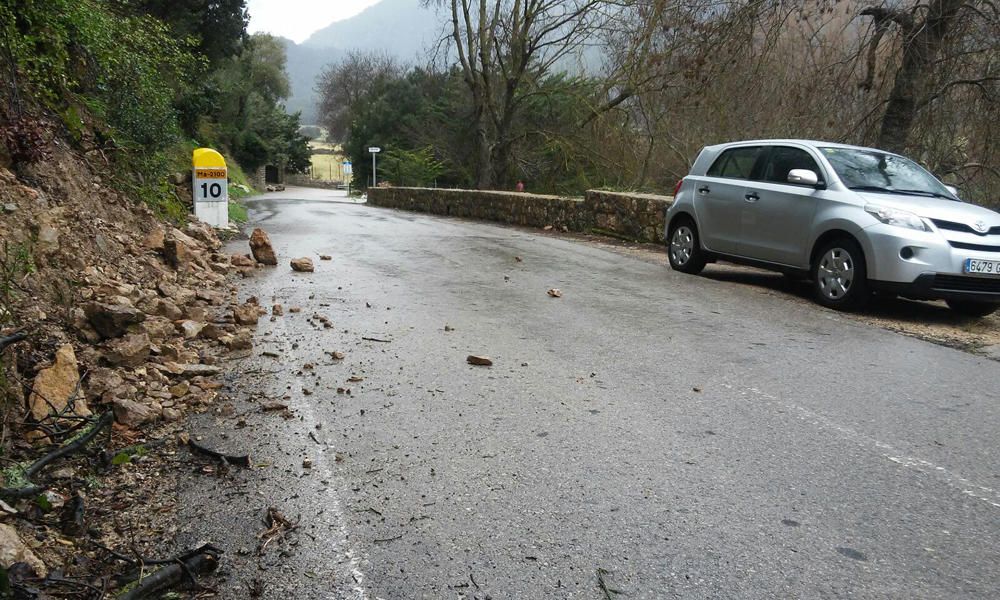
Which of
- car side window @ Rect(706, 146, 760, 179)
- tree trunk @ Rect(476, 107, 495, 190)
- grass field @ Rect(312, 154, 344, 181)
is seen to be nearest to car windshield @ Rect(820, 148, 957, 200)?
car side window @ Rect(706, 146, 760, 179)

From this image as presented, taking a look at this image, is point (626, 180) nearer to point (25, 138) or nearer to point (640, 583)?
point (25, 138)

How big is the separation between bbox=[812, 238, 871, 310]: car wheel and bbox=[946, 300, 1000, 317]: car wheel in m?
0.87

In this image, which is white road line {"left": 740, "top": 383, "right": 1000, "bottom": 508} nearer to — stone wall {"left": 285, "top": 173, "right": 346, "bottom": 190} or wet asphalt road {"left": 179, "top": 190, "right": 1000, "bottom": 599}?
wet asphalt road {"left": 179, "top": 190, "right": 1000, "bottom": 599}

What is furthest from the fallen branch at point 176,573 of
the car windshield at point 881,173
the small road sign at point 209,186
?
the small road sign at point 209,186

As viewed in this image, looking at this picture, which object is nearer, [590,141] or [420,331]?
[420,331]

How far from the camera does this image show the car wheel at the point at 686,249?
34.3 feet

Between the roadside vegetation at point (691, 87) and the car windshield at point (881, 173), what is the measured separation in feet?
16.2

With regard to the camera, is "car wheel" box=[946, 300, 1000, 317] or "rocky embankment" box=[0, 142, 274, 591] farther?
"car wheel" box=[946, 300, 1000, 317]

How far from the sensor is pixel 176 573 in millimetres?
2584

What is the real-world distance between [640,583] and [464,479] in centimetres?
105

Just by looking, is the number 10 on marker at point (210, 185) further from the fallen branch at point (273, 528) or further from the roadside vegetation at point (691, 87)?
the fallen branch at point (273, 528)

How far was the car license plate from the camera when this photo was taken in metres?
7.18

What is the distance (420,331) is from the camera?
20.6 ft

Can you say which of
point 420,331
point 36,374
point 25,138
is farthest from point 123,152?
point 36,374
